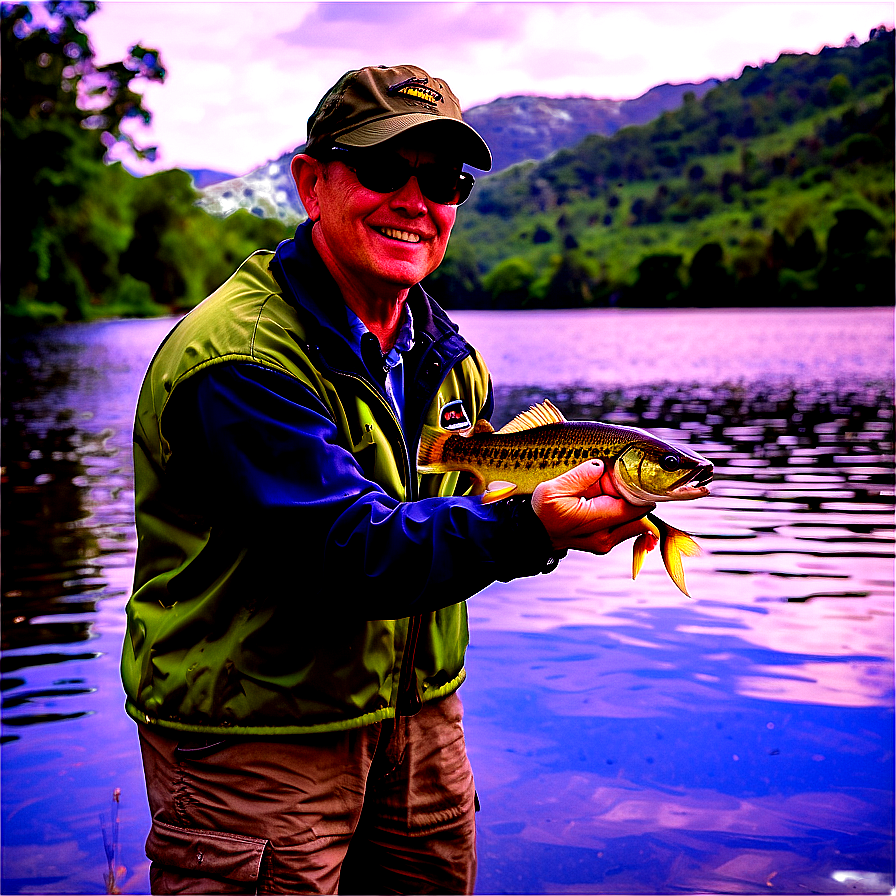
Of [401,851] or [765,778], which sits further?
[765,778]

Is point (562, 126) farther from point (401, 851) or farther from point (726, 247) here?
point (401, 851)

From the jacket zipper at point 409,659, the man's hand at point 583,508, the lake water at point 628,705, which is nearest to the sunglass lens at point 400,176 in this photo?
the jacket zipper at point 409,659

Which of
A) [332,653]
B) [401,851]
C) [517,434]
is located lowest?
[401,851]

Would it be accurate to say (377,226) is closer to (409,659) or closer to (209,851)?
(409,659)

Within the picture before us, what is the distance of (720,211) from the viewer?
577 feet

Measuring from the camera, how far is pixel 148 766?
122 inches

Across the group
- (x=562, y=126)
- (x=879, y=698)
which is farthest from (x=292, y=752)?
(x=562, y=126)

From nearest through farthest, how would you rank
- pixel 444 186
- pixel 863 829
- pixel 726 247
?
pixel 444 186
pixel 863 829
pixel 726 247

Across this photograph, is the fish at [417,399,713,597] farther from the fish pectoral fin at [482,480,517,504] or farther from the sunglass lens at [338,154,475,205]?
the sunglass lens at [338,154,475,205]

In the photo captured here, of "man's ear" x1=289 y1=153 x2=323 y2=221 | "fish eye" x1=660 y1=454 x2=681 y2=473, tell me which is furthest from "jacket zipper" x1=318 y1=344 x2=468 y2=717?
"fish eye" x1=660 y1=454 x2=681 y2=473

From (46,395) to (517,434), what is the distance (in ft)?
109

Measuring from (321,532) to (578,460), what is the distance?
703mm

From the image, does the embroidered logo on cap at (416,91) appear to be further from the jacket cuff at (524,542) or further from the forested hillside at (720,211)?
the forested hillside at (720,211)

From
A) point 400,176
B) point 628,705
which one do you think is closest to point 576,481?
point 400,176
